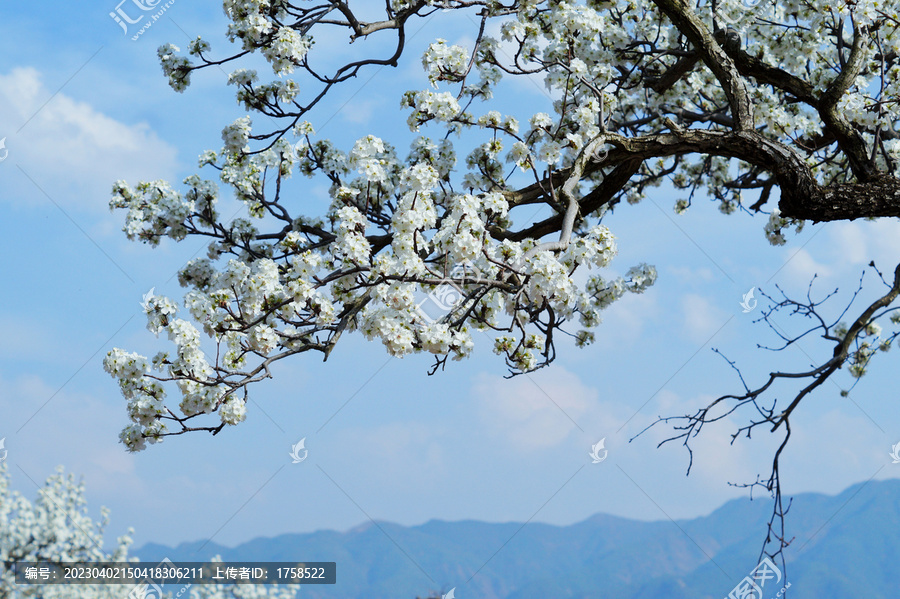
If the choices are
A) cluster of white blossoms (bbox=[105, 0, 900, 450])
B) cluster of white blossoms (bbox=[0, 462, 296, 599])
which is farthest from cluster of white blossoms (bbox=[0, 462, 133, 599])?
cluster of white blossoms (bbox=[105, 0, 900, 450])

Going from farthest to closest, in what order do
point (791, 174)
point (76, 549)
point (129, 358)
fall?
1. point (76, 549)
2. point (791, 174)
3. point (129, 358)

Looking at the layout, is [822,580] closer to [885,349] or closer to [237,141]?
[885,349]

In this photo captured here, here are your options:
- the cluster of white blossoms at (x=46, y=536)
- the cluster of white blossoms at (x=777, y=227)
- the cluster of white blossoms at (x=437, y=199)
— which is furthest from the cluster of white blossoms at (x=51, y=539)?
the cluster of white blossoms at (x=777, y=227)

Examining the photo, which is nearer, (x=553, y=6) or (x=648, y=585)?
(x=553, y=6)

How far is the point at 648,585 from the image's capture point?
27.8 m

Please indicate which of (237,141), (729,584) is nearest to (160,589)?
(237,141)

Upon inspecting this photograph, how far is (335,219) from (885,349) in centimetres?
603

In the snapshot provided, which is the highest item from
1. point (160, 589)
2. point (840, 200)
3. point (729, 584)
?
point (160, 589)
